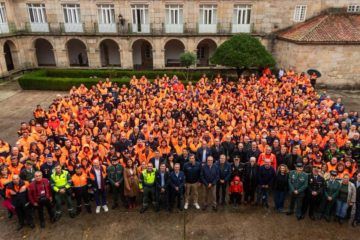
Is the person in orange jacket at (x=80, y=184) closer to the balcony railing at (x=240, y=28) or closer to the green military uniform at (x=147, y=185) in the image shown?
the green military uniform at (x=147, y=185)

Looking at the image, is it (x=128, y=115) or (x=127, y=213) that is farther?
(x=128, y=115)

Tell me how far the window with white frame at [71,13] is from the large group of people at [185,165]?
16.2 meters

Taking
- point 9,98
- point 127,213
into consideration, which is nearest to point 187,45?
point 9,98

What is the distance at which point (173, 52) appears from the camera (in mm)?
28578

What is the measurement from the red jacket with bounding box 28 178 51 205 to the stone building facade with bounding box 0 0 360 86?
19404mm

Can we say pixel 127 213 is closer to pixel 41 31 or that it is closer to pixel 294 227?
pixel 294 227

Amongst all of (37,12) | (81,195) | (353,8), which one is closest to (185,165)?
(81,195)

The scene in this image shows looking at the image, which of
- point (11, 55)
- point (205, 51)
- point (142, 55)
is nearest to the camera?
point (11, 55)

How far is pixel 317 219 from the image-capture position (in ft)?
26.8

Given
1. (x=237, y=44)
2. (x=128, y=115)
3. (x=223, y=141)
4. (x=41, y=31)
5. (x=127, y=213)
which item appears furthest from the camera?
(x=41, y=31)

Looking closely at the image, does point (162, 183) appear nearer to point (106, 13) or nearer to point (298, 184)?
point (298, 184)

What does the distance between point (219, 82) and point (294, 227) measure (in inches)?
406

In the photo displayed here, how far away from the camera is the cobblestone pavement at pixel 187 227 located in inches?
299

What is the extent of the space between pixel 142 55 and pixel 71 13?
7.37m
